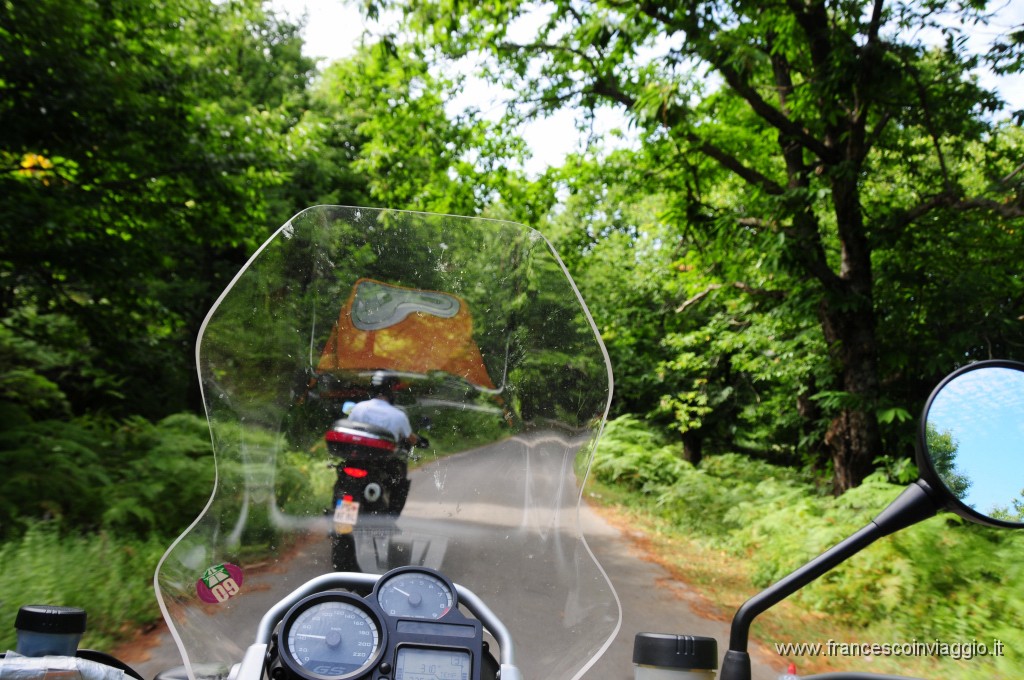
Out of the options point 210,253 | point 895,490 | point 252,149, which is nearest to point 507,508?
point 895,490

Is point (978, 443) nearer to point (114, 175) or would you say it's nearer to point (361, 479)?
point (361, 479)

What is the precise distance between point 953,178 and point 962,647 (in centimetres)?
581

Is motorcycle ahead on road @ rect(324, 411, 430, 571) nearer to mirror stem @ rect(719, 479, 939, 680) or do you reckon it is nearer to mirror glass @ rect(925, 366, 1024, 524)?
mirror stem @ rect(719, 479, 939, 680)

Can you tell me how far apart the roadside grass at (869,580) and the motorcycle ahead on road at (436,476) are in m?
2.43

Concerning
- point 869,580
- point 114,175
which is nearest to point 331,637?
point 869,580

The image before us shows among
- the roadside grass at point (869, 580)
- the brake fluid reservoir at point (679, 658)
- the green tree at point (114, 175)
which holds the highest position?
the green tree at point (114, 175)

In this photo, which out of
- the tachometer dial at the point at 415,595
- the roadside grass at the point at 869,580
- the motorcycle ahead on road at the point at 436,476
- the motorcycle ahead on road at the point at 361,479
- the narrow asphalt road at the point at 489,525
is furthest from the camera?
the roadside grass at the point at 869,580

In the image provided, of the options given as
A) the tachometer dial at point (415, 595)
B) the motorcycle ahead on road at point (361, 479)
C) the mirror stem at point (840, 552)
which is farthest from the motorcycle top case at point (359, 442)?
the mirror stem at point (840, 552)

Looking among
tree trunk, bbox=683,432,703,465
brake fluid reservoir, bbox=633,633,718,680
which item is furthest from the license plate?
tree trunk, bbox=683,432,703,465

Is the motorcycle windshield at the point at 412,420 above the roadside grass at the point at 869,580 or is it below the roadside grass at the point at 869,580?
above

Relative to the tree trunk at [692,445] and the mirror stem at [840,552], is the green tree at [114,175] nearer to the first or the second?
the mirror stem at [840,552]

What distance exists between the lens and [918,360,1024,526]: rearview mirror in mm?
1529

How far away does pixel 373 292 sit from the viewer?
222 cm

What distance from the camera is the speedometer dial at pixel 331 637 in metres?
1.54
